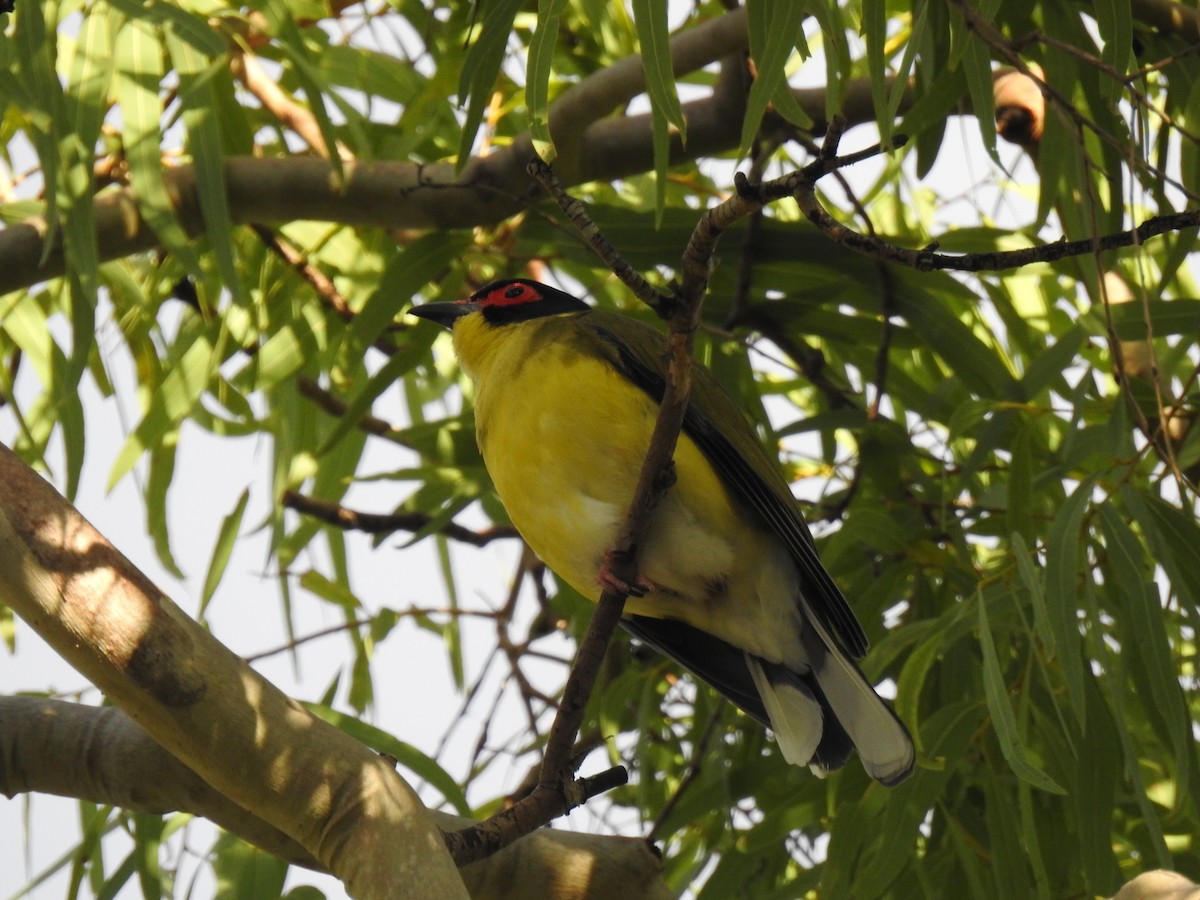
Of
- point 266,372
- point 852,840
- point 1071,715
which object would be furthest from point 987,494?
point 266,372

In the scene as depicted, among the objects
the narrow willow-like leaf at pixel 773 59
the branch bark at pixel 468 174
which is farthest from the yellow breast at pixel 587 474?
the narrow willow-like leaf at pixel 773 59

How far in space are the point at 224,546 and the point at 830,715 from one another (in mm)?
1594

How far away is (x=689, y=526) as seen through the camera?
3.09 meters

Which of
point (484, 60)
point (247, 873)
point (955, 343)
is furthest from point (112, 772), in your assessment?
point (955, 343)

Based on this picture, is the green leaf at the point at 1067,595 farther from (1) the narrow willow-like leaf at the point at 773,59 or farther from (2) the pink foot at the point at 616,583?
(1) the narrow willow-like leaf at the point at 773,59

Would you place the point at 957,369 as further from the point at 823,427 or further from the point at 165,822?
the point at 165,822

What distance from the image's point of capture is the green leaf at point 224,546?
3.71m

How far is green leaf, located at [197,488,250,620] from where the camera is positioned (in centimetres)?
371

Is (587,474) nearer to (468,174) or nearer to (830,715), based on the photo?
(830,715)

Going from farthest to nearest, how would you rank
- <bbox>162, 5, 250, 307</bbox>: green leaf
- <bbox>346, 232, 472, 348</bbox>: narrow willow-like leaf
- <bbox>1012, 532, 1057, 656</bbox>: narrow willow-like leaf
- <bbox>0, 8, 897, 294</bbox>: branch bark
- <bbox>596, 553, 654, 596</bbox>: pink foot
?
<bbox>346, 232, 472, 348</bbox>: narrow willow-like leaf < <bbox>0, 8, 897, 294</bbox>: branch bark < <bbox>162, 5, 250, 307</bbox>: green leaf < <bbox>596, 553, 654, 596</bbox>: pink foot < <bbox>1012, 532, 1057, 656</bbox>: narrow willow-like leaf

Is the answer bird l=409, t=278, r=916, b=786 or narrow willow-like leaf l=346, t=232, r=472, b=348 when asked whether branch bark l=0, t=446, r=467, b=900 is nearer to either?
bird l=409, t=278, r=916, b=786

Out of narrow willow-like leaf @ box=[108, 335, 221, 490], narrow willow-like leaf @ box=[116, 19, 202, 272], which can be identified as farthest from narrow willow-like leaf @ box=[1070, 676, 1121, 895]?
narrow willow-like leaf @ box=[108, 335, 221, 490]

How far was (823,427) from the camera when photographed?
348 cm

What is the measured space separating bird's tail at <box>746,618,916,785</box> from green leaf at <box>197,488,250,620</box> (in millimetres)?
1323
